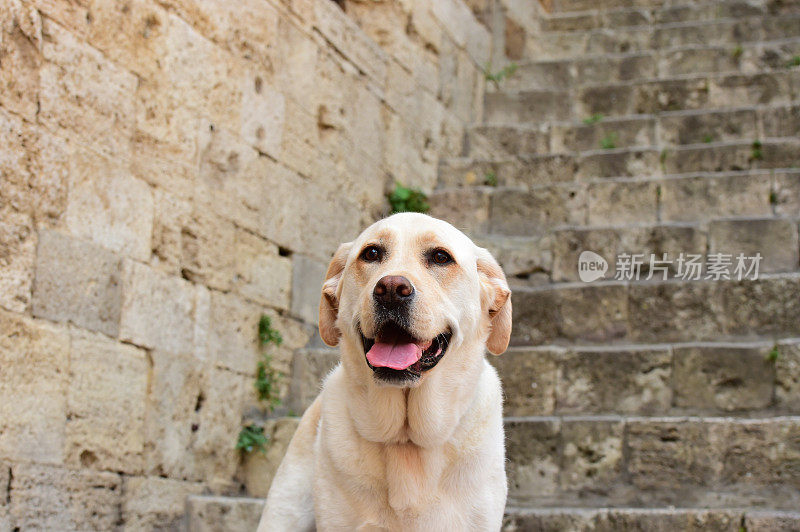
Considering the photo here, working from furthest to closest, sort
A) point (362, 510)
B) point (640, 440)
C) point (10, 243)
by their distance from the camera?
point (640, 440)
point (10, 243)
point (362, 510)

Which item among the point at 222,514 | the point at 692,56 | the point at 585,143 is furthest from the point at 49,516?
the point at 692,56

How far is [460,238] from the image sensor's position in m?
3.54

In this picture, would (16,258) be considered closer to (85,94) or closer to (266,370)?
(85,94)

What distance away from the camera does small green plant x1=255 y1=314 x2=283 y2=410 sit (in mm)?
5785

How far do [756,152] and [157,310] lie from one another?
16.2 ft

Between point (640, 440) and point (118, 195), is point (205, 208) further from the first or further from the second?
point (640, 440)

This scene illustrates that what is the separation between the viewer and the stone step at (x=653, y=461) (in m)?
4.80

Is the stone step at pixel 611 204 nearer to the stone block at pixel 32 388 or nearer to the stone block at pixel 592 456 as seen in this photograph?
the stone block at pixel 592 456

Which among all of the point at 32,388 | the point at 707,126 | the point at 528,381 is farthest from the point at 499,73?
the point at 32,388

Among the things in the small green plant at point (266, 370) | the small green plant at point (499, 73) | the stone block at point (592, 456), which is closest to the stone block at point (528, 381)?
the stone block at point (592, 456)

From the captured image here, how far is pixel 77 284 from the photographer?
14.5 ft

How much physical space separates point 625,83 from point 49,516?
6.83 metres

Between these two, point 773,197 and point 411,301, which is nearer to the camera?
point 411,301

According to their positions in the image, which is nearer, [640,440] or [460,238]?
[460,238]
